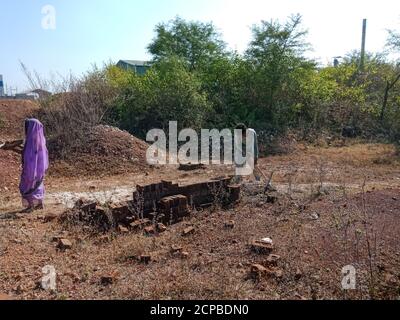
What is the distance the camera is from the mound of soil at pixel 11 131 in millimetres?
8599

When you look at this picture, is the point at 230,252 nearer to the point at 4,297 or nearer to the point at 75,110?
the point at 4,297

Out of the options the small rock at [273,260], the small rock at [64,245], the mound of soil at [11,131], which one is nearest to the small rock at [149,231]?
the small rock at [64,245]

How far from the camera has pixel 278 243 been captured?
14.7 ft

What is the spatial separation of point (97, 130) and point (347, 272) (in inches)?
332

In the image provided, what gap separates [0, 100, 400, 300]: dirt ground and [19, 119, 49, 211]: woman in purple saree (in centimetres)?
31

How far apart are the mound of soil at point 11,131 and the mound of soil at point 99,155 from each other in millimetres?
868

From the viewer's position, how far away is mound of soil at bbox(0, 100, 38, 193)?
8.60 m

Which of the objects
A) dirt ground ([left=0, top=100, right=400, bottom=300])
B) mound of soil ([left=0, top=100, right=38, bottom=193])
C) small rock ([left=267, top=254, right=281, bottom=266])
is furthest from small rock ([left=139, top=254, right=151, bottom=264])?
mound of soil ([left=0, top=100, right=38, bottom=193])

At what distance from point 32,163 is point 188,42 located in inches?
524

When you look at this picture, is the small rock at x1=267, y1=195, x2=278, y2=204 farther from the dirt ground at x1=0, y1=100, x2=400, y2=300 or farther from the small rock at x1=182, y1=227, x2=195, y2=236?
the small rock at x1=182, y1=227, x2=195, y2=236

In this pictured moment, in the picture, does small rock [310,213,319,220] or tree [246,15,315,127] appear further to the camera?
tree [246,15,315,127]

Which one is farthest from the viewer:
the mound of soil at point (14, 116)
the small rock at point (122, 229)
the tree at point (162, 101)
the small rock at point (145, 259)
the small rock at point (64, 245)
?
the mound of soil at point (14, 116)

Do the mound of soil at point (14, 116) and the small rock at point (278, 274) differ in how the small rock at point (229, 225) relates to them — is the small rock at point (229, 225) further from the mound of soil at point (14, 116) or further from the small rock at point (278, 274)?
the mound of soil at point (14, 116)

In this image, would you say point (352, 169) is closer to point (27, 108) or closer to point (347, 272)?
point (347, 272)
